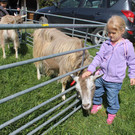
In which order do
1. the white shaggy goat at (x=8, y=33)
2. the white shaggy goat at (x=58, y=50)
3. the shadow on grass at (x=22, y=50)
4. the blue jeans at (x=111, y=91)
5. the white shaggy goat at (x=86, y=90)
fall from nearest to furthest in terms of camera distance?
the white shaggy goat at (x=86, y=90) < the blue jeans at (x=111, y=91) < the white shaggy goat at (x=58, y=50) < the white shaggy goat at (x=8, y=33) < the shadow on grass at (x=22, y=50)

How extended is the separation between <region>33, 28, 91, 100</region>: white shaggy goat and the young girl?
0.67 meters

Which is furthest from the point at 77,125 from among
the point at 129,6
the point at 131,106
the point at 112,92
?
the point at 129,6

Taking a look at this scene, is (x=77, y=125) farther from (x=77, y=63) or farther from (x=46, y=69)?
(x=46, y=69)

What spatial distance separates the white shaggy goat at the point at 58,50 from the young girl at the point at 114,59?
2.19 ft

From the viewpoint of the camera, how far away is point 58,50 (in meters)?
3.21

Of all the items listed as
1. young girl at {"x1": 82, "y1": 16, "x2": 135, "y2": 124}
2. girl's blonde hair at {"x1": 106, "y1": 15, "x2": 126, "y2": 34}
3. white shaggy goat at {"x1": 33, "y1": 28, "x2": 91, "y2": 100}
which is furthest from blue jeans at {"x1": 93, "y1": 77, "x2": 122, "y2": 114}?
girl's blonde hair at {"x1": 106, "y1": 15, "x2": 126, "y2": 34}

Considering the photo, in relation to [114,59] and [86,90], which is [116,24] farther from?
[86,90]

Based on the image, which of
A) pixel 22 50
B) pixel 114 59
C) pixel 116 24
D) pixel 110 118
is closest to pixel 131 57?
pixel 114 59

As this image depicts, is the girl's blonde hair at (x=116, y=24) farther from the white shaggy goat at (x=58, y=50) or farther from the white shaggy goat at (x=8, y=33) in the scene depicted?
the white shaggy goat at (x=8, y=33)

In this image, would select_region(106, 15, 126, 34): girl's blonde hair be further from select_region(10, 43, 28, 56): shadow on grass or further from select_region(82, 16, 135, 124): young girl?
select_region(10, 43, 28, 56): shadow on grass

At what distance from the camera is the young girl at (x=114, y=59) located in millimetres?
1981

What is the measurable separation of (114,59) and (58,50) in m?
1.45

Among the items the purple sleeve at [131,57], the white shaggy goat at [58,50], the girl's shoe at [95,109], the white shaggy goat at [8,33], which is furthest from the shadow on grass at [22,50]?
Answer: the purple sleeve at [131,57]

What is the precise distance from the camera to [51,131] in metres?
2.15
